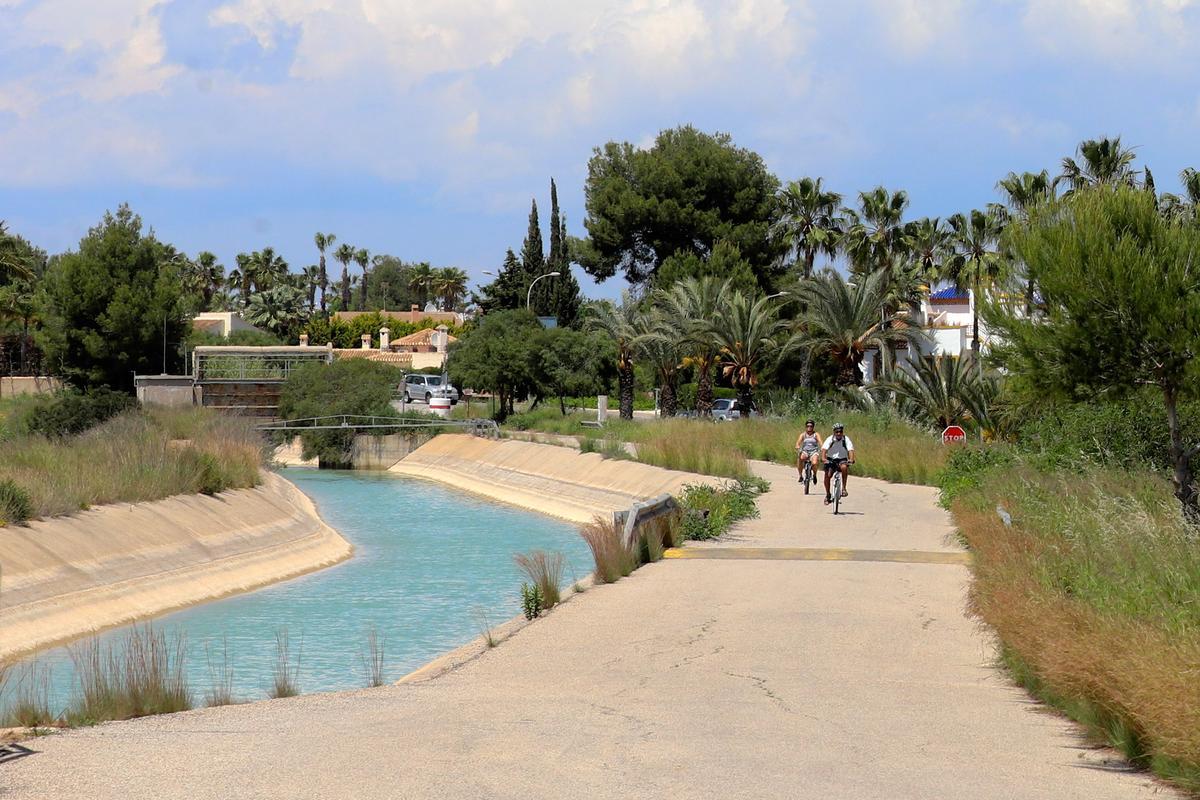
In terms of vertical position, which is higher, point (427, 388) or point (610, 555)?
point (427, 388)

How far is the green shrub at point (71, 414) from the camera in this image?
47250 millimetres

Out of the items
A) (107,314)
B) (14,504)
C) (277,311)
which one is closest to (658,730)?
(14,504)

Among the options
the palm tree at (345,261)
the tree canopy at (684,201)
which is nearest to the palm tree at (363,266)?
the palm tree at (345,261)

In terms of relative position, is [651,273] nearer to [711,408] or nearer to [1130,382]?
[711,408]

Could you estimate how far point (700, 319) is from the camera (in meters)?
61.7

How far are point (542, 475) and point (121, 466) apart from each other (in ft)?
73.1

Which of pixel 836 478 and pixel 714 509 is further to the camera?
pixel 836 478

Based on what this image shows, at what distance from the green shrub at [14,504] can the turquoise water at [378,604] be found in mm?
2865

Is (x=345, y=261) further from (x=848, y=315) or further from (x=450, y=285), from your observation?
(x=848, y=315)

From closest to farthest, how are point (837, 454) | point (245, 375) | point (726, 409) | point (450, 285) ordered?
point (837, 454)
point (726, 409)
point (245, 375)
point (450, 285)

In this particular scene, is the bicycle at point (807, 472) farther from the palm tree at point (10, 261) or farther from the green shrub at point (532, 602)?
the palm tree at point (10, 261)

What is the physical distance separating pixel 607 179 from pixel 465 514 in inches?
1726

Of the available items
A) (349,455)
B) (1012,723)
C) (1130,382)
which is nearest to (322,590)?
(1130,382)

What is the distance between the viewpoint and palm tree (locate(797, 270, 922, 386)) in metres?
54.3
